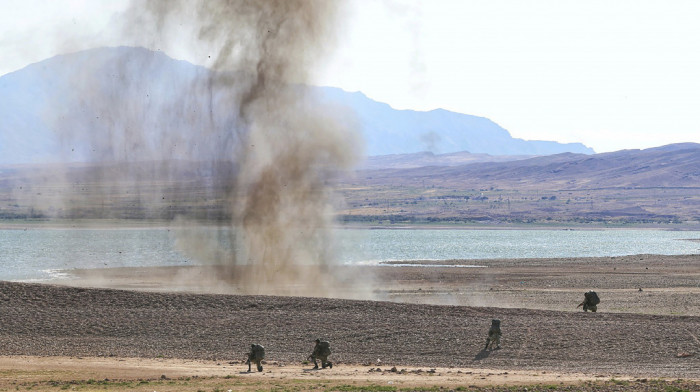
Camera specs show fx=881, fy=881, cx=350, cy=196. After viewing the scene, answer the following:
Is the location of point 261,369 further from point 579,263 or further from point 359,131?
point 579,263

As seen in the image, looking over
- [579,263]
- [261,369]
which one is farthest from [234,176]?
[579,263]

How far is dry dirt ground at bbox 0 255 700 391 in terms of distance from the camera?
20984mm

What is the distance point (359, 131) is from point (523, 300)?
13.5 meters

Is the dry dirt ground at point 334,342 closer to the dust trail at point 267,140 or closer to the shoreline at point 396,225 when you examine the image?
the dust trail at point 267,140

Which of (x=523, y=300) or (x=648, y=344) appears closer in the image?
(x=648, y=344)

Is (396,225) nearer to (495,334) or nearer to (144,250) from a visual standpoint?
(144,250)

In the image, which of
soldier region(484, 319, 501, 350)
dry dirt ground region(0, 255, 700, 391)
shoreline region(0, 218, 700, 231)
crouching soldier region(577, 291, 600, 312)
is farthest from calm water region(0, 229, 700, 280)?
soldier region(484, 319, 501, 350)

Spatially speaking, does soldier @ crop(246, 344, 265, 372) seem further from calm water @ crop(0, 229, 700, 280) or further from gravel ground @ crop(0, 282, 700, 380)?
calm water @ crop(0, 229, 700, 280)

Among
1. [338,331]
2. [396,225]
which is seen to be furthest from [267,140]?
[396,225]

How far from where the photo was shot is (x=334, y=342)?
91.5ft

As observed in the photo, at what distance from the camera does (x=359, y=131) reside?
49938mm

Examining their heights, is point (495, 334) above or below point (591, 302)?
above

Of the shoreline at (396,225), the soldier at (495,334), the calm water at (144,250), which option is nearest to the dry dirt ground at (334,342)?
the soldier at (495,334)

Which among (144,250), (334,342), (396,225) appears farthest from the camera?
(396,225)
